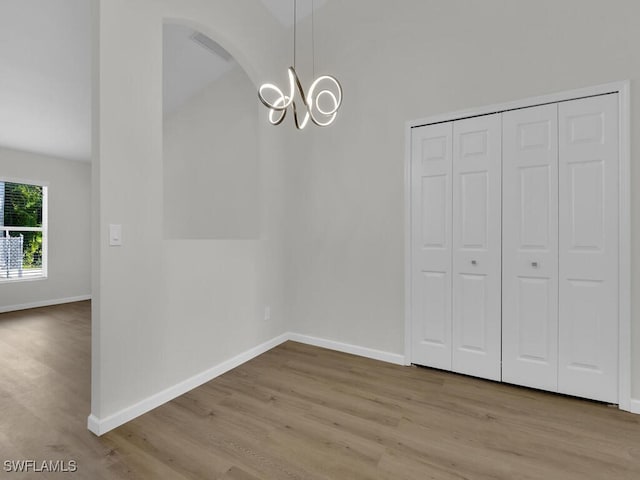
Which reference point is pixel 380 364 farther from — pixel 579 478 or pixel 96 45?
pixel 96 45

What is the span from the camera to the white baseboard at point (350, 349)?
2.86 m

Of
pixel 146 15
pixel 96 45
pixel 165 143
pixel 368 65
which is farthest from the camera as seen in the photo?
pixel 165 143

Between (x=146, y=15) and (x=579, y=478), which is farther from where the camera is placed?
(x=146, y=15)

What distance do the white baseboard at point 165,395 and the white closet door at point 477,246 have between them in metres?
1.86

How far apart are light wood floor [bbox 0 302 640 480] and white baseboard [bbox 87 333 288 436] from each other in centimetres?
5

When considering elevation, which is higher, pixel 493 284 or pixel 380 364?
pixel 493 284

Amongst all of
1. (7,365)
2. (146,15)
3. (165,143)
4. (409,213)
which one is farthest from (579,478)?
(165,143)

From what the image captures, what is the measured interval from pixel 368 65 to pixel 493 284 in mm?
2297

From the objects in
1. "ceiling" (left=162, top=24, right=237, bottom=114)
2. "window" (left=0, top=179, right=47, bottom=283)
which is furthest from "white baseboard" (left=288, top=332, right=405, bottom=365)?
"window" (left=0, top=179, right=47, bottom=283)

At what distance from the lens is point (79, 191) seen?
6.00m

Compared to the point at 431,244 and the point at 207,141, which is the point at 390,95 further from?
the point at 207,141

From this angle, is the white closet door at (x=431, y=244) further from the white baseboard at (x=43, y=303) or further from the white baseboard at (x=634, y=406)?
the white baseboard at (x=43, y=303)

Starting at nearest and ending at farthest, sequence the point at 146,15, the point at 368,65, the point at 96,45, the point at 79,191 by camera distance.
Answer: the point at 96,45
the point at 146,15
the point at 368,65
the point at 79,191

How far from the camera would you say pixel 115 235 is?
1.85 meters
